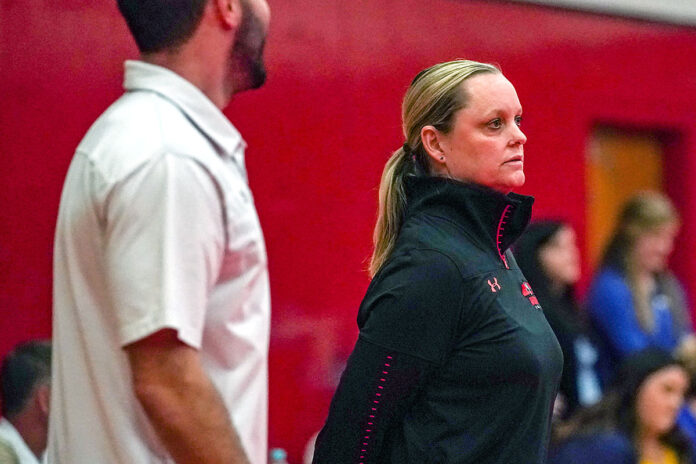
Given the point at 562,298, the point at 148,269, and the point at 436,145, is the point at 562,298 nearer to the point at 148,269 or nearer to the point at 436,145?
the point at 436,145

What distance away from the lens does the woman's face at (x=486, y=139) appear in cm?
207

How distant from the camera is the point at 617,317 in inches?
219

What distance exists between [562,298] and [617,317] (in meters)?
0.41

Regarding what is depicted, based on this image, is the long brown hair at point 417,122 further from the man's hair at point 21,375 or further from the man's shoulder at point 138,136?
the man's hair at point 21,375

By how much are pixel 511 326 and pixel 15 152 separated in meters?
2.90

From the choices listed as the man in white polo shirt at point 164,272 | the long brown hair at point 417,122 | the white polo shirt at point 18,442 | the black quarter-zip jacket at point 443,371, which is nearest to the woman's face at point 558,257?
the white polo shirt at point 18,442

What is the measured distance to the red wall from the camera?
4.33 meters

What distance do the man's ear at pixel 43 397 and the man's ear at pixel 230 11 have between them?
1723 mm

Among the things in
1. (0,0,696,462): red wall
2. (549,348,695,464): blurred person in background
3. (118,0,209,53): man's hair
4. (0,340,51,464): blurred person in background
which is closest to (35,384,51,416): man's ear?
(0,340,51,464): blurred person in background

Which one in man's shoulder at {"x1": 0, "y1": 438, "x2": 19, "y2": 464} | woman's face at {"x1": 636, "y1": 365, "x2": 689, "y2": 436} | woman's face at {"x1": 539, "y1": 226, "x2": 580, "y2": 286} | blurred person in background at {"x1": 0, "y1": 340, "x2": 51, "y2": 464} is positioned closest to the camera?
man's shoulder at {"x1": 0, "y1": 438, "x2": 19, "y2": 464}

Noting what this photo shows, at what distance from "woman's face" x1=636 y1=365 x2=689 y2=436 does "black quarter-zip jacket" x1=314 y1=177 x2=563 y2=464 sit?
242 cm

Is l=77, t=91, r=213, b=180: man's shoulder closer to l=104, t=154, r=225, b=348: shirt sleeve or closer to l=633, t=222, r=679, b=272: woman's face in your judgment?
l=104, t=154, r=225, b=348: shirt sleeve

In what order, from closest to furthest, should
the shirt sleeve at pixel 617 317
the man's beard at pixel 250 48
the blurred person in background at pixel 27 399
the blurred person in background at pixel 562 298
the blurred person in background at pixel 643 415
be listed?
the man's beard at pixel 250 48 → the blurred person in background at pixel 27 399 → the blurred person in background at pixel 643 415 → the blurred person in background at pixel 562 298 → the shirt sleeve at pixel 617 317

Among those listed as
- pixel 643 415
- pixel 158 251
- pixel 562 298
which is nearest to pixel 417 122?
pixel 158 251
